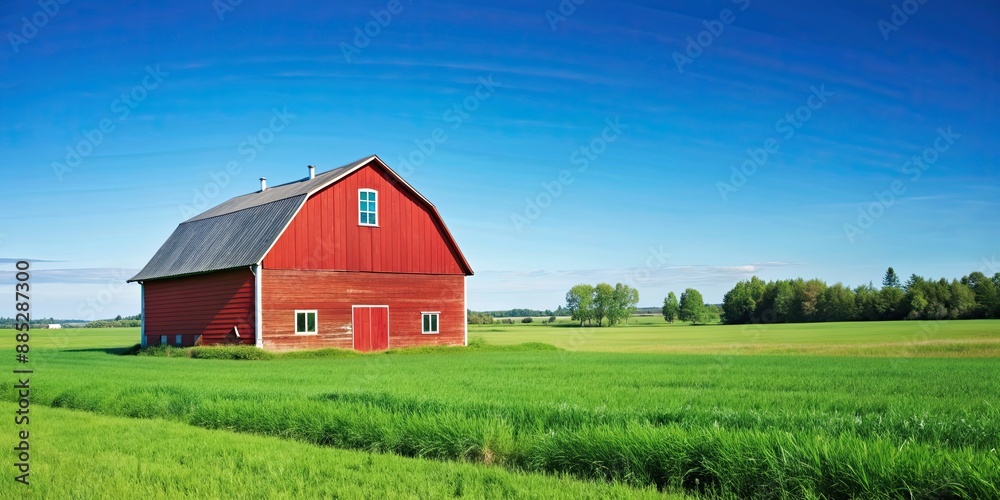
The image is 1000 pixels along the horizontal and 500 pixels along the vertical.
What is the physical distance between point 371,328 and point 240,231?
9.23m

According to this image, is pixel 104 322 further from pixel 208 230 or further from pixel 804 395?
pixel 804 395

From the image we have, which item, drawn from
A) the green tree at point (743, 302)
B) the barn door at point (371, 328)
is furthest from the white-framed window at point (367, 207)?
the green tree at point (743, 302)

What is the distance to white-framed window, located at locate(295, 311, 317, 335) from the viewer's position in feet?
122

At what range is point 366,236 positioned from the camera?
130 feet

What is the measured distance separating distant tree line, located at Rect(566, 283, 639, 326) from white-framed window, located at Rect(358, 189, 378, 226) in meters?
93.2

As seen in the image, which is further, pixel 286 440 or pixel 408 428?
pixel 286 440

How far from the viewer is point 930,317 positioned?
9044 centimetres

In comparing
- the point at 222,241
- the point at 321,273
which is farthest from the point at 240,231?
the point at 321,273

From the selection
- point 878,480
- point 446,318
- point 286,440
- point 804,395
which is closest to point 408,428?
point 286,440

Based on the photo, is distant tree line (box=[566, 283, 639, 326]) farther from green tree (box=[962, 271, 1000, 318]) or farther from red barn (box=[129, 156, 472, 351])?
red barn (box=[129, 156, 472, 351])

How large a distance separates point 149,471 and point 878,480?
8003 mm

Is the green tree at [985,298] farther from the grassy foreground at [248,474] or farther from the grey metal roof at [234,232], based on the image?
the grassy foreground at [248,474]

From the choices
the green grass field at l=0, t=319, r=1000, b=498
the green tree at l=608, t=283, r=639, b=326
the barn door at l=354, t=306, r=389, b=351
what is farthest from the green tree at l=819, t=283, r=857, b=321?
the green grass field at l=0, t=319, r=1000, b=498

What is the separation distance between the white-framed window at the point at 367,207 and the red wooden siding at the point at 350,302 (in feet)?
9.57
